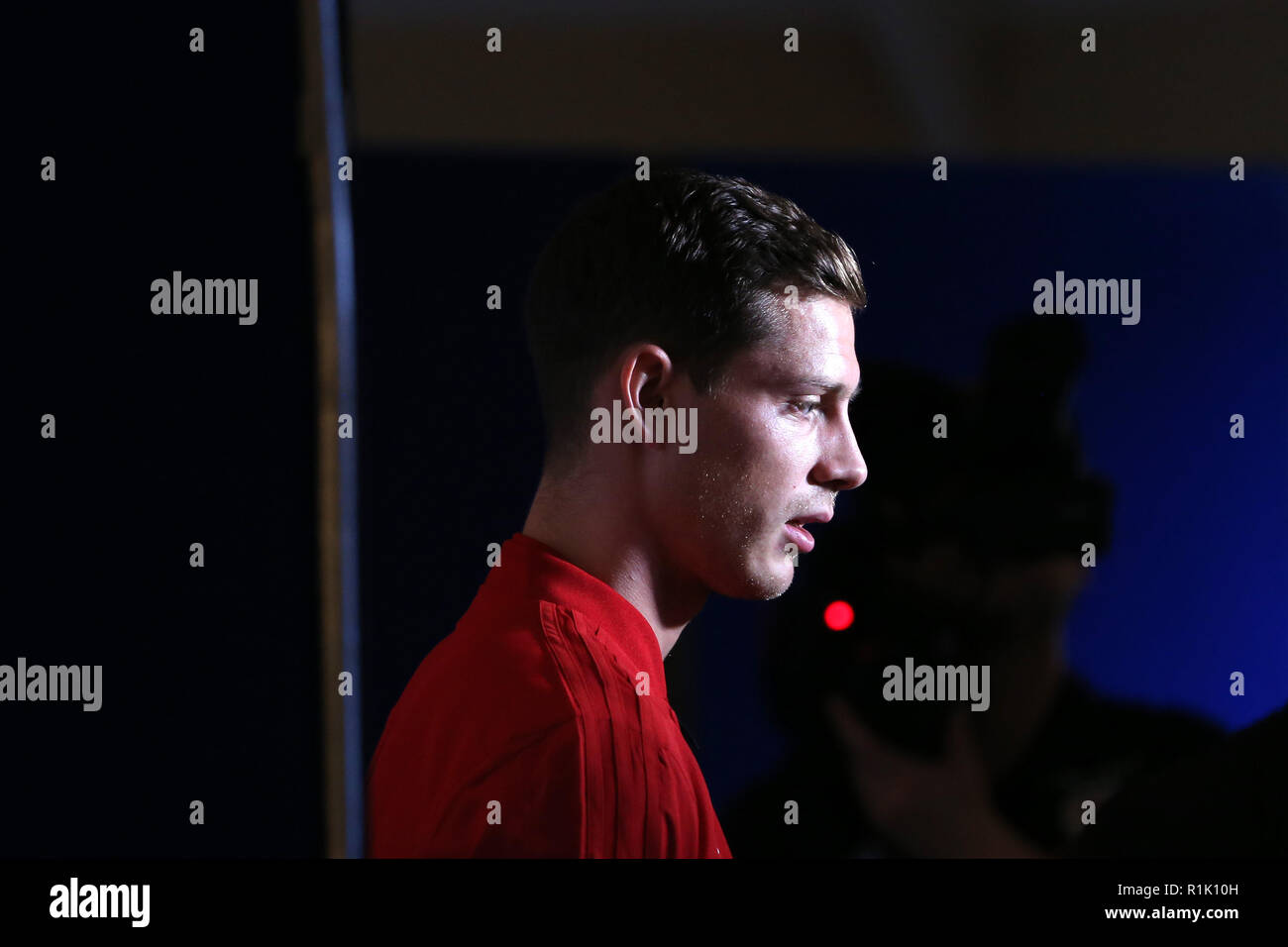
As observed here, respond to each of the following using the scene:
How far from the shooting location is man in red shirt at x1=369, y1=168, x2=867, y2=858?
3.74 ft

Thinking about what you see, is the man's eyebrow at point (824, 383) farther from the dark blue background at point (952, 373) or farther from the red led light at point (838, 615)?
the red led light at point (838, 615)

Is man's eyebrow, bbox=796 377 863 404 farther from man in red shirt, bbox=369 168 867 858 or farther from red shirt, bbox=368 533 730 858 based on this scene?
red shirt, bbox=368 533 730 858

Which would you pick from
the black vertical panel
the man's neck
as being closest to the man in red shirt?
the man's neck

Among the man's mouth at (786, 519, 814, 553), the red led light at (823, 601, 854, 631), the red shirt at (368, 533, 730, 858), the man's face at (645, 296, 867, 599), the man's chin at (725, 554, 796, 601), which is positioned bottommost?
the red shirt at (368, 533, 730, 858)

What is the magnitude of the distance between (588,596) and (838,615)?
306 mm

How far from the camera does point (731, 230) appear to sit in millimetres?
1214

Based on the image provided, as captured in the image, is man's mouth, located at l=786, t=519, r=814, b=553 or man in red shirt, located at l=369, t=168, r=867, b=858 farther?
man's mouth, located at l=786, t=519, r=814, b=553

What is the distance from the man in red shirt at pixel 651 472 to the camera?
1.14 metres

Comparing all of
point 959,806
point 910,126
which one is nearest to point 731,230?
point 910,126

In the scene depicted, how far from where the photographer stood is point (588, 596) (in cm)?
116

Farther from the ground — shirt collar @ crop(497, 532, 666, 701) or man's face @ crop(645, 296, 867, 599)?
man's face @ crop(645, 296, 867, 599)

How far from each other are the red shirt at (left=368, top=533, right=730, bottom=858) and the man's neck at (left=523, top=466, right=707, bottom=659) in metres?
0.02
